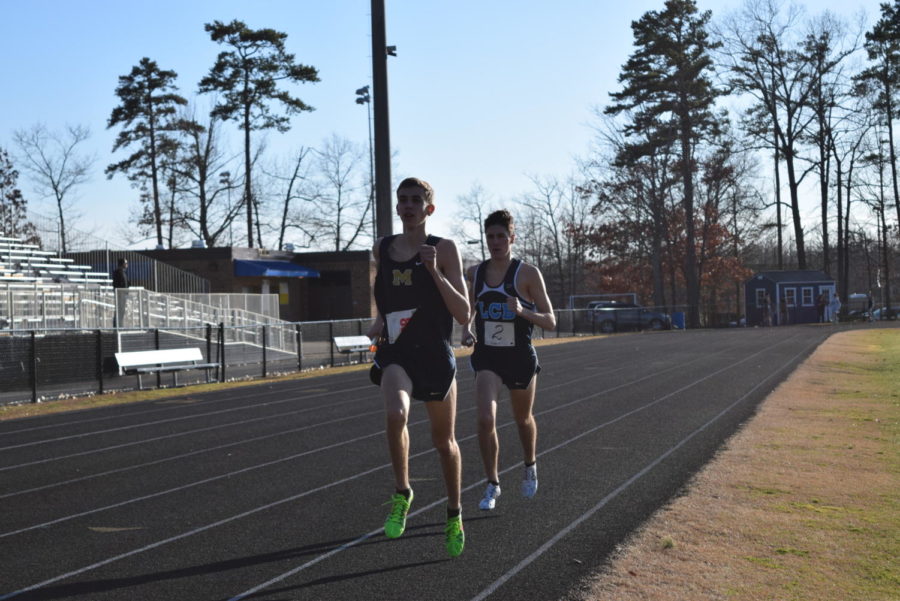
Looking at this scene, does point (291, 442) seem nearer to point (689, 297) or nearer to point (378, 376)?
point (378, 376)

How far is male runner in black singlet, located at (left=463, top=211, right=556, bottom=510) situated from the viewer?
6598 mm

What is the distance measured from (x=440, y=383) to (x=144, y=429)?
343 inches

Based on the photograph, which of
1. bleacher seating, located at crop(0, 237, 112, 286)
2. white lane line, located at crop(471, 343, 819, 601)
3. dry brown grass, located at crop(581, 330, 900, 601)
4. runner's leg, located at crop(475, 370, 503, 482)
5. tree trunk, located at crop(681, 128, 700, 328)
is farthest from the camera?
tree trunk, located at crop(681, 128, 700, 328)

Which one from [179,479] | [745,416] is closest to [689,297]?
[745,416]

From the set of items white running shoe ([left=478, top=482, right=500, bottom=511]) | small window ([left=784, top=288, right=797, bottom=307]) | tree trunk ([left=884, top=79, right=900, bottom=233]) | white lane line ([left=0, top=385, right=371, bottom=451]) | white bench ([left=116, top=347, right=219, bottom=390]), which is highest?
tree trunk ([left=884, top=79, right=900, bottom=233])

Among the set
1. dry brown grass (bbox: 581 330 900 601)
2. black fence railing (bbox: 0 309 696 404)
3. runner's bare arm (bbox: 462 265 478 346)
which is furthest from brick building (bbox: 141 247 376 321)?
runner's bare arm (bbox: 462 265 478 346)

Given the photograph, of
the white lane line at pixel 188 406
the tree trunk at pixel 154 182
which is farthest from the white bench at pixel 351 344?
the tree trunk at pixel 154 182

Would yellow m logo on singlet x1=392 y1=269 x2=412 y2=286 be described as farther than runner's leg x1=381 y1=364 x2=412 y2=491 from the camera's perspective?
Yes

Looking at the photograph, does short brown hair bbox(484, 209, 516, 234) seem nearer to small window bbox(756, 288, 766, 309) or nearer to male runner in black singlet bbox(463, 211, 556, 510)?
male runner in black singlet bbox(463, 211, 556, 510)

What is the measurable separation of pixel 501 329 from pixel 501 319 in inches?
2.9

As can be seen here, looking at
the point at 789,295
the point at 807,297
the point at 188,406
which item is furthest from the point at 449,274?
the point at 807,297

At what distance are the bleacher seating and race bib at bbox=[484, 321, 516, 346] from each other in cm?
2197

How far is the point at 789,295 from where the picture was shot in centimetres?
5553

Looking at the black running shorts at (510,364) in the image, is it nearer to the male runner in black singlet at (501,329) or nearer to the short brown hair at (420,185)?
the male runner in black singlet at (501,329)
